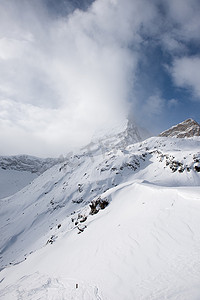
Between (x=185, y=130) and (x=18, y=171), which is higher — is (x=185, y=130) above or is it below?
below

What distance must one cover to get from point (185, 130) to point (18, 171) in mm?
151143

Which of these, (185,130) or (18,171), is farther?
(18,171)

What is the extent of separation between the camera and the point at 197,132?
93125mm

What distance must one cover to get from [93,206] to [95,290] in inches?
522

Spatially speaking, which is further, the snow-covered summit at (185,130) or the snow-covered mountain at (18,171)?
the snow-covered mountain at (18,171)

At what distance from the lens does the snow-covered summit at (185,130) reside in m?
95.7

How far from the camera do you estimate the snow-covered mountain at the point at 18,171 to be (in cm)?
11450

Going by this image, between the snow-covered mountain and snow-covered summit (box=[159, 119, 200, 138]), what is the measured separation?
288 feet

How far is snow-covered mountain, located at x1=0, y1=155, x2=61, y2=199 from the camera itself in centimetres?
11450

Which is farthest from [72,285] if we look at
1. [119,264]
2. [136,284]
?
[136,284]

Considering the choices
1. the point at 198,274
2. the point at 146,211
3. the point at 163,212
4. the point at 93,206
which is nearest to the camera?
the point at 198,274

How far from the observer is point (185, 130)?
104 meters

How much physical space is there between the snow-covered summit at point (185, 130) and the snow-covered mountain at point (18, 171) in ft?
288

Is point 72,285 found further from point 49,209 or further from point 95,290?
point 49,209
